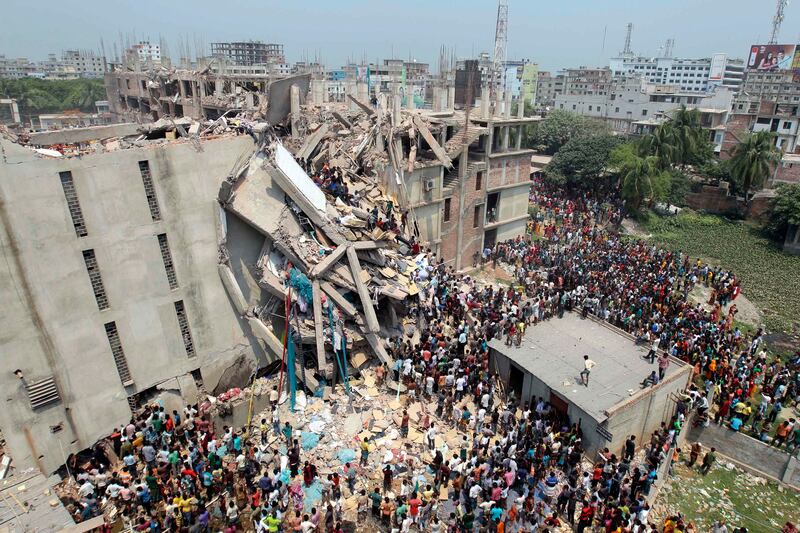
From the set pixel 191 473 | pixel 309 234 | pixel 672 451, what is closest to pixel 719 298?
pixel 672 451

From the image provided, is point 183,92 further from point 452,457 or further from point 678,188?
point 678,188

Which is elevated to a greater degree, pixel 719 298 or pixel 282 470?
pixel 282 470

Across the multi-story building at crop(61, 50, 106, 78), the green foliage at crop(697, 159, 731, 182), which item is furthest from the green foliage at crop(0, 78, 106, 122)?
the green foliage at crop(697, 159, 731, 182)

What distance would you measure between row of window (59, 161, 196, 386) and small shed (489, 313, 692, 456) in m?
10.5

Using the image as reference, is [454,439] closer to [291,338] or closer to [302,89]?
[291,338]

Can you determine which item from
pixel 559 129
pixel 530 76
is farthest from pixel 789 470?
pixel 530 76

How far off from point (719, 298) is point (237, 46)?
13690 centimetres

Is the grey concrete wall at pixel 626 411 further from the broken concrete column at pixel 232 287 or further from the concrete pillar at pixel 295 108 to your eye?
the concrete pillar at pixel 295 108

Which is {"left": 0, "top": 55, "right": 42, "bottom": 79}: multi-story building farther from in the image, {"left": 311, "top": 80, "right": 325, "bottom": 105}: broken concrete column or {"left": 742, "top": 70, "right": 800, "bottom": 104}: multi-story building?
{"left": 742, "top": 70, "right": 800, "bottom": 104}: multi-story building

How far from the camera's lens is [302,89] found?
2347 cm

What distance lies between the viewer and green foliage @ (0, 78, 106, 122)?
85.9m

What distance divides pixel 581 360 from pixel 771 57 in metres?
117

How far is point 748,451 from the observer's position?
16375mm

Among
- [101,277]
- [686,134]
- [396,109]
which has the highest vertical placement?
[396,109]
